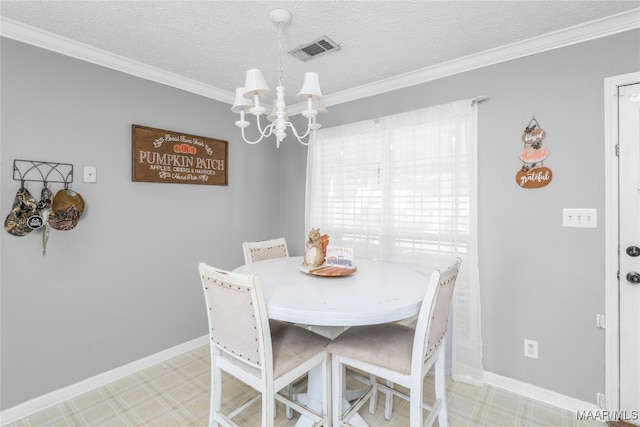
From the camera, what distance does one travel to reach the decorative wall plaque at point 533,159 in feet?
6.95

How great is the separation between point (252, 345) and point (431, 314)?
2.76 feet

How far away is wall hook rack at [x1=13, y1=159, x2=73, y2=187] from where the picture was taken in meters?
1.96

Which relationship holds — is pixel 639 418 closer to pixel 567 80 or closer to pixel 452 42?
pixel 567 80

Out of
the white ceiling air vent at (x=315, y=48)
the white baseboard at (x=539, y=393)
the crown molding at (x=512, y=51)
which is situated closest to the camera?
the crown molding at (x=512, y=51)

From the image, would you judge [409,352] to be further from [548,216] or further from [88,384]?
[88,384]

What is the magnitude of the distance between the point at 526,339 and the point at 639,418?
647 millimetres

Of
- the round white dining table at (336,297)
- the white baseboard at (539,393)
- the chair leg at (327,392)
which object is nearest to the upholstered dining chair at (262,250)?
the round white dining table at (336,297)

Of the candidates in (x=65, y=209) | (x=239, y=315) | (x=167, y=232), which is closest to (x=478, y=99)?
(x=239, y=315)

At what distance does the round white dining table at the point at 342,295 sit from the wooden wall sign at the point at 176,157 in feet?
3.80

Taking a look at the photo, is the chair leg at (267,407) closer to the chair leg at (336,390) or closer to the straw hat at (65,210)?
the chair leg at (336,390)

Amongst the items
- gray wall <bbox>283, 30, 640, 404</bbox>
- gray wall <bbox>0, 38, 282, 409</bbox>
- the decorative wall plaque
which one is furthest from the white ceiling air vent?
the decorative wall plaque

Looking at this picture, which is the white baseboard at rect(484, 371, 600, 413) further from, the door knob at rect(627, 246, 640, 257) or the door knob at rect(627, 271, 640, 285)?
the door knob at rect(627, 246, 640, 257)

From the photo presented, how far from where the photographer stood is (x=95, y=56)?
2.24 m

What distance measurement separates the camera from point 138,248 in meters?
2.53
